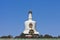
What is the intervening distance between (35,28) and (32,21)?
221cm

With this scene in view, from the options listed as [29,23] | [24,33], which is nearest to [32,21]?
[29,23]

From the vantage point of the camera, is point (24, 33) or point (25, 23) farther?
point (25, 23)

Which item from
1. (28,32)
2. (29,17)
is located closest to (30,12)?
(29,17)

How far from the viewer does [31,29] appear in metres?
86.8

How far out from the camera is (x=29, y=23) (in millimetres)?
89062

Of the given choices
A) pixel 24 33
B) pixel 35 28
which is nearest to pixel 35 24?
pixel 35 28

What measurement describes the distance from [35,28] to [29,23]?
2.32 meters

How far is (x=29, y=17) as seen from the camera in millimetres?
89562

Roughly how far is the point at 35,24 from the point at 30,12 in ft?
12.8

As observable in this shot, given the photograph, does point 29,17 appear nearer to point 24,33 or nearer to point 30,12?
point 30,12

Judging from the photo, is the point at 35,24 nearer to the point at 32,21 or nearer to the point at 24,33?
the point at 32,21

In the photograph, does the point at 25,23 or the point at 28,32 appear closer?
the point at 28,32

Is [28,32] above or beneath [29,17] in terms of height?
beneath

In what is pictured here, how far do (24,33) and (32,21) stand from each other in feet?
21.1
